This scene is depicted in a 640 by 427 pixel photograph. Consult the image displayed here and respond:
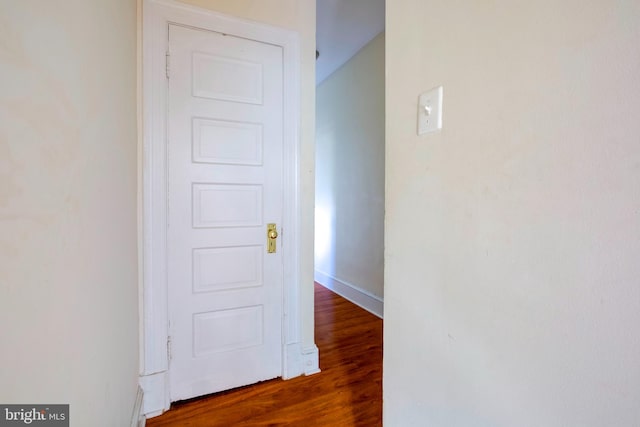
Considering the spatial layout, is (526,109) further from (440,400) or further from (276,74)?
(276,74)

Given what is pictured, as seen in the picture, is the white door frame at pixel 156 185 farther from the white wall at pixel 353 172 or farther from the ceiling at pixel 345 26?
the white wall at pixel 353 172

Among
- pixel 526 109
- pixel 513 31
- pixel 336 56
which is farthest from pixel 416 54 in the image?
pixel 336 56

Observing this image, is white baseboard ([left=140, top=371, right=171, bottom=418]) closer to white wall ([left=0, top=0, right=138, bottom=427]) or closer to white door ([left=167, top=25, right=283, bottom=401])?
white door ([left=167, top=25, right=283, bottom=401])

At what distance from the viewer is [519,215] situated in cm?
59

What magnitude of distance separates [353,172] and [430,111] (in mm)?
2408

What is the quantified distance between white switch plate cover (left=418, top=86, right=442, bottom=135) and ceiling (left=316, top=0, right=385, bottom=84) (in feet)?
6.41

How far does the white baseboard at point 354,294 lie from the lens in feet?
9.36

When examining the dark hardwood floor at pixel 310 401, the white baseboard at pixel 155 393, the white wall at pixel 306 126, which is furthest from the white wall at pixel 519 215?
the white baseboard at pixel 155 393

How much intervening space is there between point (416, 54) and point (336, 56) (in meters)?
2.70

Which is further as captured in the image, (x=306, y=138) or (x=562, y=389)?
(x=306, y=138)

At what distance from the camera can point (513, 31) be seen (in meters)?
0.60

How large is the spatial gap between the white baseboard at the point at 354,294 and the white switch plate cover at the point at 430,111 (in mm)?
2274

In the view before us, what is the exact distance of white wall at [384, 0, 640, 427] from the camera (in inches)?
18.0

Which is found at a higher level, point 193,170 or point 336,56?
point 336,56
